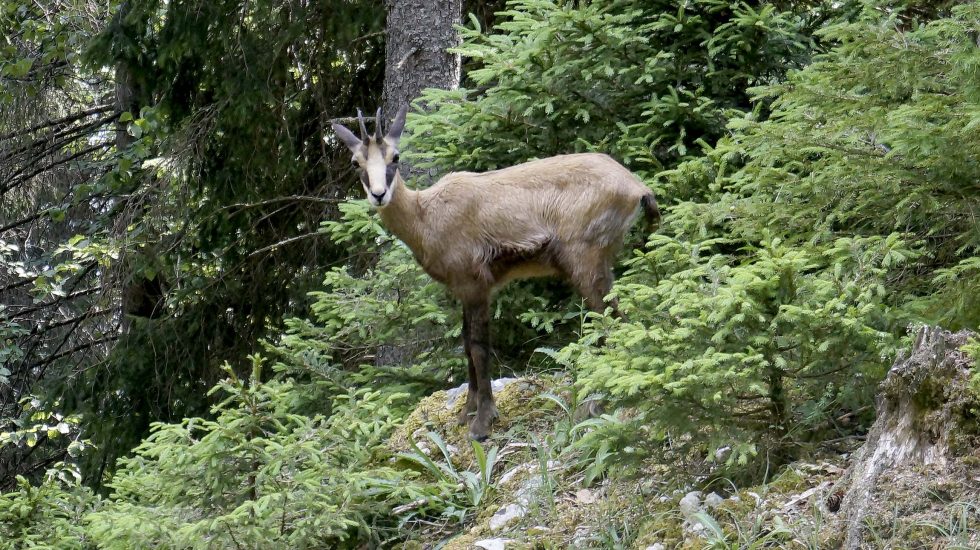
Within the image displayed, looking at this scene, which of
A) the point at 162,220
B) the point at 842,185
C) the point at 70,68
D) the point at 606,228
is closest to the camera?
the point at 842,185

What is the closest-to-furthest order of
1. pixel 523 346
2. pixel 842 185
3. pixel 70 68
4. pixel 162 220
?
pixel 842 185 → pixel 523 346 → pixel 162 220 → pixel 70 68

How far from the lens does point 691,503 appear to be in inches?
188

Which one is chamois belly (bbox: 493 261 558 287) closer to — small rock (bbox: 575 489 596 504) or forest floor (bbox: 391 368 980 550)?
forest floor (bbox: 391 368 980 550)

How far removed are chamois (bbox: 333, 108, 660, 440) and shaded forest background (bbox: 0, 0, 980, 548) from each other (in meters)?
0.31

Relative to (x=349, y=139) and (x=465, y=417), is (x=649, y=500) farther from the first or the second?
(x=349, y=139)

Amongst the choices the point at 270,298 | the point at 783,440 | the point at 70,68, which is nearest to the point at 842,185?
the point at 783,440

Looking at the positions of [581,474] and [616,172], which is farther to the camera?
[616,172]

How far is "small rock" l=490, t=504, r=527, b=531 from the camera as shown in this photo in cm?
529

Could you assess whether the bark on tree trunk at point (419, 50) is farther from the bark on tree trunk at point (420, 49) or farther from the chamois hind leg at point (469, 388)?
the chamois hind leg at point (469, 388)

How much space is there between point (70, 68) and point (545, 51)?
6.64 metres

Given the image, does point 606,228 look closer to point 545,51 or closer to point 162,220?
point 545,51

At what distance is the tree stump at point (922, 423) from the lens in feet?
13.6

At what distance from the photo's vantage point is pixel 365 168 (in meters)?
6.53

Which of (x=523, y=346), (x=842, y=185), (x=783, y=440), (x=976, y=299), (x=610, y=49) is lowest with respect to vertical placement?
(x=523, y=346)
